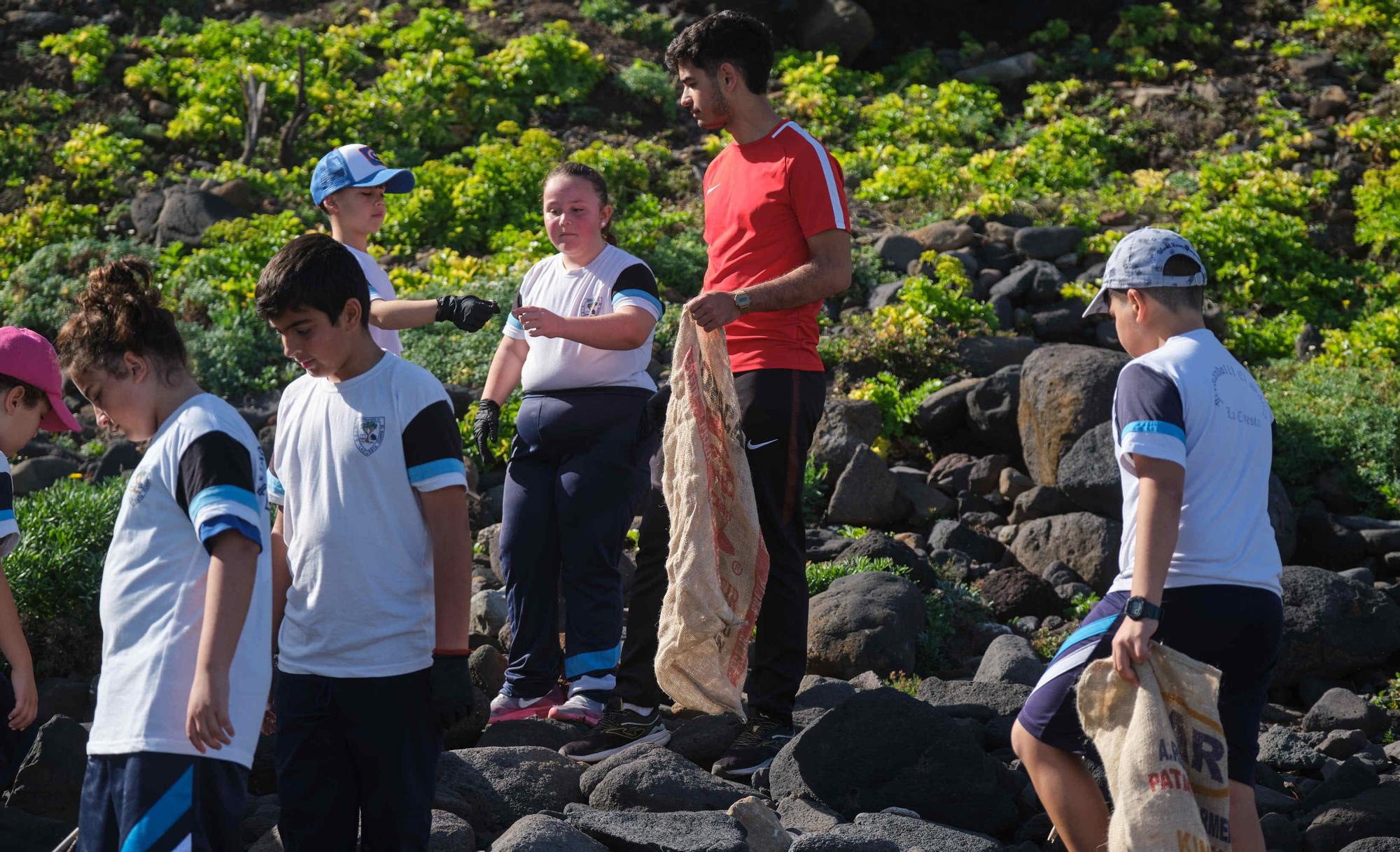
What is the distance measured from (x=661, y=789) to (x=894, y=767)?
2.36 ft

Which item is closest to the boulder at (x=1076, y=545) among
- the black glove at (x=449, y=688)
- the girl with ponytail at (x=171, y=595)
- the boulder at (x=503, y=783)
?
the boulder at (x=503, y=783)

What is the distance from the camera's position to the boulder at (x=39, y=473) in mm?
8297

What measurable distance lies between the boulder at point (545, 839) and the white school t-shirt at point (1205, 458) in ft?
5.09

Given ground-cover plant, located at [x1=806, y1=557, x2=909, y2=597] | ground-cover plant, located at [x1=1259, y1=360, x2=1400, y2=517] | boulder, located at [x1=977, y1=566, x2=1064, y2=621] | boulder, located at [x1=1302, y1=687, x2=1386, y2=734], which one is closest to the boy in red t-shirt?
ground-cover plant, located at [x1=806, y1=557, x2=909, y2=597]

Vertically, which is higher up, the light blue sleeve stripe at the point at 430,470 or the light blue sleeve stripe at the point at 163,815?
the light blue sleeve stripe at the point at 430,470

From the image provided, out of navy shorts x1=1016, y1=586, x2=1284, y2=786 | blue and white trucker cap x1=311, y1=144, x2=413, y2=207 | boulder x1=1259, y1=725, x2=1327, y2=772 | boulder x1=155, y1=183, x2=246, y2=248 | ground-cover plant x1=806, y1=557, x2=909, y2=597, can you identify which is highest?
blue and white trucker cap x1=311, y1=144, x2=413, y2=207

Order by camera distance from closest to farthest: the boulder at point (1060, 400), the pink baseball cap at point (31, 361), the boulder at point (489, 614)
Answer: the pink baseball cap at point (31, 361) → the boulder at point (489, 614) → the boulder at point (1060, 400)

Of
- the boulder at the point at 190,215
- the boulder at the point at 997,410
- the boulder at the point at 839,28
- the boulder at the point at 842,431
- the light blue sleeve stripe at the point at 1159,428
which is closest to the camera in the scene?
the light blue sleeve stripe at the point at 1159,428

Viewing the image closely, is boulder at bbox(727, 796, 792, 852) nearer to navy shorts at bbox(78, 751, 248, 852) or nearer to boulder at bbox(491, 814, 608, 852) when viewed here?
boulder at bbox(491, 814, 608, 852)

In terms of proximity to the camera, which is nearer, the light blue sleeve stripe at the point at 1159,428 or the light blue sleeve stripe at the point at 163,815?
the light blue sleeve stripe at the point at 163,815

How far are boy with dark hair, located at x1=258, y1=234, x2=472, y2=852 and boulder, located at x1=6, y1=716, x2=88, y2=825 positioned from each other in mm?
1734

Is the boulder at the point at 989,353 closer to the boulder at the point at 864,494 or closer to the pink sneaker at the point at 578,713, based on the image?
the boulder at the point at 864,494

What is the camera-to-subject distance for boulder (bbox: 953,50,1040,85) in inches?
580

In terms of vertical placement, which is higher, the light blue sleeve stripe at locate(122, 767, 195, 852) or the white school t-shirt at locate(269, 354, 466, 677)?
the white school t-shirt at locate(269, 354, 466, 677)
